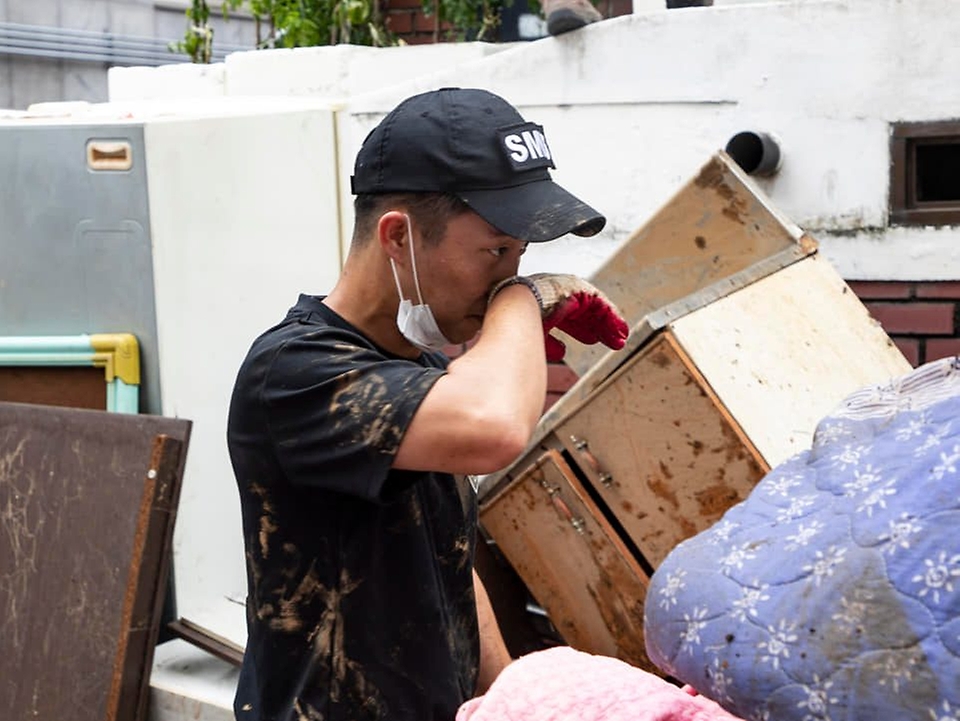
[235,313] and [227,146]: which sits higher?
[227,146]

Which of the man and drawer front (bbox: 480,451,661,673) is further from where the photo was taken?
drawer front (bbox: 480,451,661,673)

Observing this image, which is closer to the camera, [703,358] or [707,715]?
[707,715]

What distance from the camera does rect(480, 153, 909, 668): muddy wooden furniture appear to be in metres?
2.89

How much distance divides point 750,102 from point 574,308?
2.08 m

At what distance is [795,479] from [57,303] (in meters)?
2.99

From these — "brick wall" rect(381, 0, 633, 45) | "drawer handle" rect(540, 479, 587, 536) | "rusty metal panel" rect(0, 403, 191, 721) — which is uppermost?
"brick wall" rect(381, 0, 633, 45)

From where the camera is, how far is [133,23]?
1062 cm

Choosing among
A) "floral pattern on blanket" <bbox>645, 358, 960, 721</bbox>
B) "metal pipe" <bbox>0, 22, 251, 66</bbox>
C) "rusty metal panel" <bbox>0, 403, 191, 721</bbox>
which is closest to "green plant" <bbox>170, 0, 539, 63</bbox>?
"rusty metal panel" <bbox>0, 403, 191, 721</bbox>

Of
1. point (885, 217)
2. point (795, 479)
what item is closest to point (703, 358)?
point (885, 217)

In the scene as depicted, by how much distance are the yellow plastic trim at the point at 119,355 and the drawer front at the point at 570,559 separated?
1.21m

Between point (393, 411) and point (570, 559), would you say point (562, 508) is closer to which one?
point (570, 559)

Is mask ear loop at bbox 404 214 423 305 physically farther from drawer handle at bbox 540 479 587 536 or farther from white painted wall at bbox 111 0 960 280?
white painted wall at bbox 111 0 960 280

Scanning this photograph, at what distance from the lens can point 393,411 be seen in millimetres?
1725

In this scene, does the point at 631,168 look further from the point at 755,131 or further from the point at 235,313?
the point at 235,313
